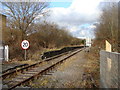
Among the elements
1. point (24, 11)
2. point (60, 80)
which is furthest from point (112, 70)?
point (24, 11)

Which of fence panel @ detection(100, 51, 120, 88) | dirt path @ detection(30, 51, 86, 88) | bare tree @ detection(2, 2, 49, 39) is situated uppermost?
bare tree @ detection(2, 2, 49, 39)

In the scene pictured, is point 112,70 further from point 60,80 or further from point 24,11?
point 24,11

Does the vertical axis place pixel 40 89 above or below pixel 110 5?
below

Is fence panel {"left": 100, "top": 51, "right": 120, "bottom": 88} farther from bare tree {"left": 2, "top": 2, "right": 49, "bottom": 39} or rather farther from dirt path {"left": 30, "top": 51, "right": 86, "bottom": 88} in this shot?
bare tree {"left": 2, "top": 2, "right": 49, "bottom": 39}

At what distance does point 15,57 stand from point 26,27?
28.8 feet

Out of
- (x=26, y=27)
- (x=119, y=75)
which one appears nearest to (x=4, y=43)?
(x=26, y=27)

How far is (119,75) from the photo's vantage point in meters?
3.94

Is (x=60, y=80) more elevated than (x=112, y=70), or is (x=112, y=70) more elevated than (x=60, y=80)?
(x=112, y=70)

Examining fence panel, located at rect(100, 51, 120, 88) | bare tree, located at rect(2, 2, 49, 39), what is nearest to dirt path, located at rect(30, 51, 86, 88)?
fence panel, located at rect(100, 51, 120, 88)

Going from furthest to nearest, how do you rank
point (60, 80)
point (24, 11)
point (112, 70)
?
point (24, 11)
point (60, 80)
point (112, 70)

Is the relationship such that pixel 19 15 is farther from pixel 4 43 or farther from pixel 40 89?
pixel 40 89

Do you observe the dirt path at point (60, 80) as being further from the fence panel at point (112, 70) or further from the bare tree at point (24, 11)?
the bare tree at point (24, 11)

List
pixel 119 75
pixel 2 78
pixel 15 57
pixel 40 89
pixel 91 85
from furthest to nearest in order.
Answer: pixel 15 57
pixel 2 78
pixel 91 85
pixel 40 89
pixel 119 75

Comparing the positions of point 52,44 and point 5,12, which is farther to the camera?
point 52,44
